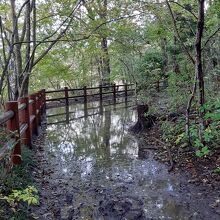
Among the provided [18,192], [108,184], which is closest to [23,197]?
[18,192]

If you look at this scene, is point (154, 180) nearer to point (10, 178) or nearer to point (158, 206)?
point (158, 206)

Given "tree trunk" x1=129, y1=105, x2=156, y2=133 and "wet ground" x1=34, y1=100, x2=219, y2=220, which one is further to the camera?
"tree trunk" x1=129, y1=105, x2=156, y2=133

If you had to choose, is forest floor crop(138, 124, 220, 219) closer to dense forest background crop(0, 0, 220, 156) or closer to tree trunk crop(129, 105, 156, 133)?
dense forest background crop(0, 0, 220, 156)

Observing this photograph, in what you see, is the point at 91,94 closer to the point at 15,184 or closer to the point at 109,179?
the point at 109,179

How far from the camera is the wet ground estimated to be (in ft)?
12.0

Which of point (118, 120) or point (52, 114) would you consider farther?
point (52, 114)

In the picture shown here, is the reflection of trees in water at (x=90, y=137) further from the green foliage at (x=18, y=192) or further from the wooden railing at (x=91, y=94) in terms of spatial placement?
the wooden railing at (x=91, y=94)

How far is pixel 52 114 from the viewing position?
1223cm

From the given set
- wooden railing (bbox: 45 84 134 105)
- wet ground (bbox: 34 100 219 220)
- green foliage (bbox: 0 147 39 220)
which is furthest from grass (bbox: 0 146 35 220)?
wooden railing (bbox: 45 84 134 105)

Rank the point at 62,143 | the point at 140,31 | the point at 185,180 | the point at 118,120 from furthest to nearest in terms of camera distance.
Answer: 1. the point at 140,31
2. the point at 118,120
3. the point at 62,143
4. the point at 185,180

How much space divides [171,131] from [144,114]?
142 centimetres

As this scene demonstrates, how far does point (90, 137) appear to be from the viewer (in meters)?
7.92

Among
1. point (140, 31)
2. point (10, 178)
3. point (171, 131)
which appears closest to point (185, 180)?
point (171, 131)

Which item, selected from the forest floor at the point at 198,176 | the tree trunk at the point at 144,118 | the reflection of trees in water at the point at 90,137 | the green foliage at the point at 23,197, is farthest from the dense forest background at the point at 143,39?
the green foliage at the point at 23,197
